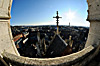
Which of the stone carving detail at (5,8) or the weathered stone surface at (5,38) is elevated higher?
the stone carving detail at (5,8)

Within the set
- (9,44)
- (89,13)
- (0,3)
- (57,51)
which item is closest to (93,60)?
(89,13)

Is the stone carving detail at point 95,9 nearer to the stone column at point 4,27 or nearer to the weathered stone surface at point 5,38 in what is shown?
the stone column at point 4,27

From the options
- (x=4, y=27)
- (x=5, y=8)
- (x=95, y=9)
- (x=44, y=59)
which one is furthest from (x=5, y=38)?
(x=95, y=9)

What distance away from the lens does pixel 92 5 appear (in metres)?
2.54

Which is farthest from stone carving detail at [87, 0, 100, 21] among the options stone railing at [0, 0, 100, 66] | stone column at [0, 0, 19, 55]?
stone column at [0, 0, 19, 55]

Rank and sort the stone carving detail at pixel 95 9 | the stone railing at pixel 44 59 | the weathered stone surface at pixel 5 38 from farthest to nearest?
the weathered stone surface at pixel 5 38 → the stone carving detail at pixel 95 9 → the stone railing at pixel 44 59

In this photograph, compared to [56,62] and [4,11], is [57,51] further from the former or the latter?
[4,11]

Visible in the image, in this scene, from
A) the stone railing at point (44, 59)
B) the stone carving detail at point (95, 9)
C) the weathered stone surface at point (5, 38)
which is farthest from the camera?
the weathered stone surface at point (5, 38)

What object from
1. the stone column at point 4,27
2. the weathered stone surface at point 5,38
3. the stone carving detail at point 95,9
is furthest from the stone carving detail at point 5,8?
the stone carving detail at point 95,9

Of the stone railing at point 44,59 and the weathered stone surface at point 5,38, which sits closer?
the stone railing at point 44,59

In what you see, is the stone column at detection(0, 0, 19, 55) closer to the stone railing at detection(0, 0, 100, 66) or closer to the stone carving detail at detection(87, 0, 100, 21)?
the stone railing at detection(0, 0, 100, 66)

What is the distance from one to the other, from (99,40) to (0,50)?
399 centimetres

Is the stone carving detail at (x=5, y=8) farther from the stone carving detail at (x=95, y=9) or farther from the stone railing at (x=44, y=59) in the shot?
the stone carving detail at (x=95, y=9)

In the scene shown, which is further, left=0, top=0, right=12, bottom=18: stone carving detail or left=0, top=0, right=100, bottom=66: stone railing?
left=0, top=0, right=12, bottom=18: stone carving detail
